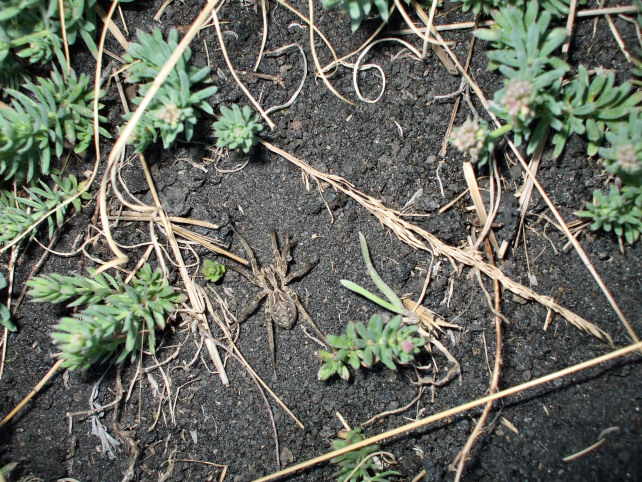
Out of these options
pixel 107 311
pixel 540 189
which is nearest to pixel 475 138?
pixel 540 189

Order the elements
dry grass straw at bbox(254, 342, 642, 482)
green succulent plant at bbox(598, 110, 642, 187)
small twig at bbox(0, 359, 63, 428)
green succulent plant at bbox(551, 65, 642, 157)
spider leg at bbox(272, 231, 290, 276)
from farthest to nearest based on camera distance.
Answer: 1. small twig at bbox(0, 359, 63, 428)
2. spider leg at bbox(272, 231, 290, 276)
3. dry grass straw at bbox(254, 342, 642, 482)
4. green succulent plant at bbox(551, 65, 642, 157)
5. green succulent plant at bbox(598, 110, 642, 187)

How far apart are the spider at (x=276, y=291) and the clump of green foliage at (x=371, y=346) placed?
169 mm

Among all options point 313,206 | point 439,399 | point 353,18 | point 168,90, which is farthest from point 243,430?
point 353,18

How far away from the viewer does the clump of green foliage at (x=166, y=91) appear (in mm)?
2072

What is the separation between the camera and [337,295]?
7.68 feet

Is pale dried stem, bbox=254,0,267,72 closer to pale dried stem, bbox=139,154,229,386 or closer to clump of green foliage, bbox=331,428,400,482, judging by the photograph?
pale dried stem, bbox=139,154,229,386

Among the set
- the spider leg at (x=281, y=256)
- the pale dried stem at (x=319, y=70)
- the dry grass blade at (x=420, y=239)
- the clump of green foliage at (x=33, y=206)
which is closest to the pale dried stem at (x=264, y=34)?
the pale dried stem at (x=319, y=70)

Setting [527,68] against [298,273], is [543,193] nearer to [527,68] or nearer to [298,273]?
[527,68]

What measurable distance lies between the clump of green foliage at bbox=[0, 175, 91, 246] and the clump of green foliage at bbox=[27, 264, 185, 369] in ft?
0.93

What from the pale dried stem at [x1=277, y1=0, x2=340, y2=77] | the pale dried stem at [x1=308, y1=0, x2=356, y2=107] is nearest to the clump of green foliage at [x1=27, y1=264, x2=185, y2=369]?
the pale dried stem at [x1=308, y1=0, x2=356, y2=107]

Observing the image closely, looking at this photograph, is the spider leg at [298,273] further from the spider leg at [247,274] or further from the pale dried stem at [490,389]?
the pale dried stem at [490,389]

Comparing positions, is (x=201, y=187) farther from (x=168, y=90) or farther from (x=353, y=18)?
(x=353, y=18)

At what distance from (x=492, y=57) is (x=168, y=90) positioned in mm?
1480

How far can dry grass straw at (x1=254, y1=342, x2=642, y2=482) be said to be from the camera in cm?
210
